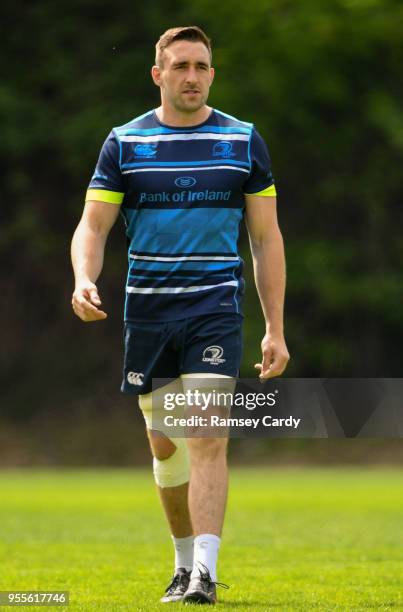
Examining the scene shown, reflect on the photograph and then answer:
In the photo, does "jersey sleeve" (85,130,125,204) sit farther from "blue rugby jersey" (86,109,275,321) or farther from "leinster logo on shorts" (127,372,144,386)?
"leinster logo on shorts" (127,372,144,386)

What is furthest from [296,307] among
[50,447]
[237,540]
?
[237,540]

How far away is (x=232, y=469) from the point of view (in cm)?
2256

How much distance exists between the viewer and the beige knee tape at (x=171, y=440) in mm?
5910

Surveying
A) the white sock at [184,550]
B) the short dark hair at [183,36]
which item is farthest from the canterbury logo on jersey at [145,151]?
the white sock at [184,550]

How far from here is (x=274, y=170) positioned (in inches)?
999

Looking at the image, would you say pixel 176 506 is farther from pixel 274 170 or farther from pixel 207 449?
pixel 274 170

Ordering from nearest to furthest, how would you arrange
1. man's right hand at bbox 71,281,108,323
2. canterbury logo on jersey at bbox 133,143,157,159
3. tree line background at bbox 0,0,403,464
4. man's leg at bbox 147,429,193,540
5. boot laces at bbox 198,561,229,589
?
man's right hand at bbox 71,281,108,323
boot laces at bbox 198,561,229,589
canterbury logo on jersey at bbox 133,143,157,159
man's leg at bbox 147,429,193,540
tree line background at bbox 0,0,403,464

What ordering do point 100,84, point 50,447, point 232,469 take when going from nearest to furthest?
point 232,469 < point 50,447 < point 100,84

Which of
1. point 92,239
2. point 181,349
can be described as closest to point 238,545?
point 181,349

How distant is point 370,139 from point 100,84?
509 cm

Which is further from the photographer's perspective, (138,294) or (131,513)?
(131,513)

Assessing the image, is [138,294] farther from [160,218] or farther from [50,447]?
[50,447]

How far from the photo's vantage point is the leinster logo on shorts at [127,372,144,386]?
5.91m

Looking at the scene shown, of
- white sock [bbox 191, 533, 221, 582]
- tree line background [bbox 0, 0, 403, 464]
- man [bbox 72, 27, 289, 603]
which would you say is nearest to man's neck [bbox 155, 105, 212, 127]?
man [bbox 72, 27, 289, 603]
